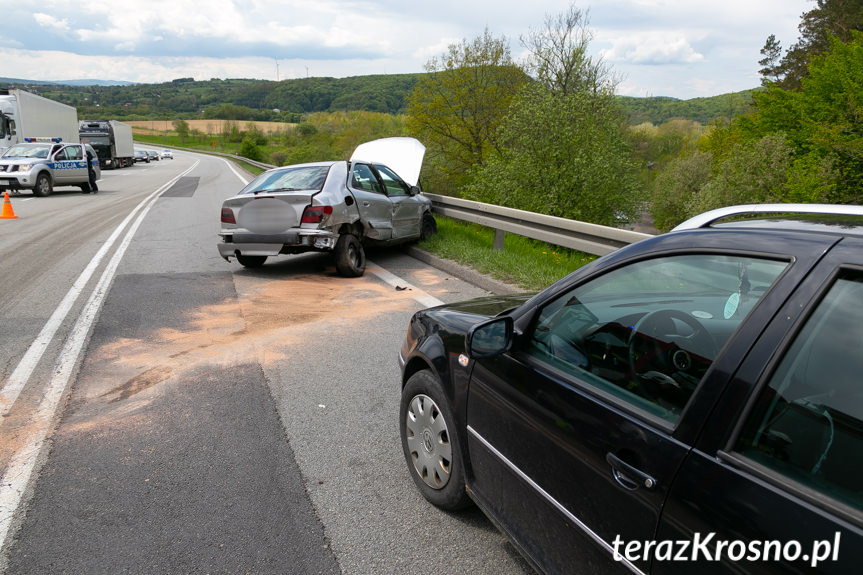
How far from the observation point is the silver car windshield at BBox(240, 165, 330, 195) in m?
8.38

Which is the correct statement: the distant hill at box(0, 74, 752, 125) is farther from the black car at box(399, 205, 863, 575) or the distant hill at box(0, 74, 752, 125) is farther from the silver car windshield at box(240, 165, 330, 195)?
the black car at box(399, 205, 863, 575)

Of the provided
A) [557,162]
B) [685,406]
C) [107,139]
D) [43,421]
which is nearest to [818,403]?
[685,406]

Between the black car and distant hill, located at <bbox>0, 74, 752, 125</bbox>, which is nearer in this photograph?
the black car

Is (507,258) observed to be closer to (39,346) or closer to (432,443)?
(39,346)

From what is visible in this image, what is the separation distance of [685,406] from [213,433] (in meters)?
2.94

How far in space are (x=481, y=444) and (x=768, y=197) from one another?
39.9 meters

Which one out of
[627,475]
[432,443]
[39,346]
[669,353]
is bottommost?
[39,346]

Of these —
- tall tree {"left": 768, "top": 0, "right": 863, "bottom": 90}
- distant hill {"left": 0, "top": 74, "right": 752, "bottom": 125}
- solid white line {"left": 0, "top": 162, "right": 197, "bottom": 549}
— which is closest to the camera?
solid white line {"left": 0, "top": 162, "right": 197, "bottom": 549}

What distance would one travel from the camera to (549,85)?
30.3 meters

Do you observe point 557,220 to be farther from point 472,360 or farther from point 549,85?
point 549,85

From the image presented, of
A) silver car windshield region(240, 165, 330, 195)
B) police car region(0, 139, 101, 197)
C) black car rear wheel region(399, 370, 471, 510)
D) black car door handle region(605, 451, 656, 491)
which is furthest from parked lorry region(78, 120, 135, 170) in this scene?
black car door handle region(605, 451, 656, 491)

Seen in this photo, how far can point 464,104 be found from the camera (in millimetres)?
40188

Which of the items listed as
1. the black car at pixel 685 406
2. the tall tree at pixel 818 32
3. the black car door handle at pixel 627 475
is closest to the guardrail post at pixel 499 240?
the black car at pixel 685 406

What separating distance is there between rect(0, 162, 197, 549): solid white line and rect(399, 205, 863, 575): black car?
219 cm
